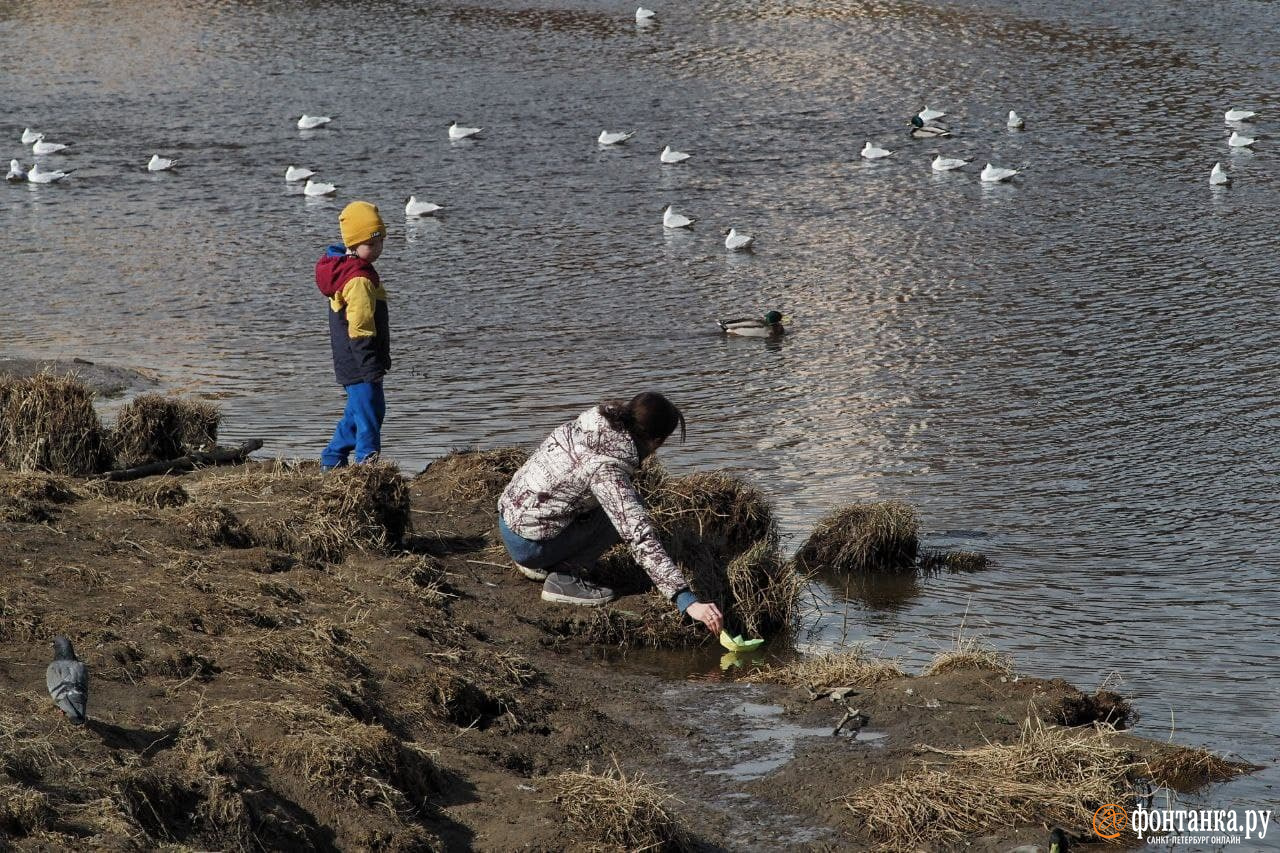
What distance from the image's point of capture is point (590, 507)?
7.83 m

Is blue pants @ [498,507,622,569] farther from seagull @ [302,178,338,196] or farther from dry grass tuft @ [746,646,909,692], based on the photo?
seagull @ [302,178,338,196]

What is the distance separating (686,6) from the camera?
34750 millimetres

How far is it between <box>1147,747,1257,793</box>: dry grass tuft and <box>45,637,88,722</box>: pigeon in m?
4.00

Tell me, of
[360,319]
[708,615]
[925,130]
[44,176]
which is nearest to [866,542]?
[708,615]

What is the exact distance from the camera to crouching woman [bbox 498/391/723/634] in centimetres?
716

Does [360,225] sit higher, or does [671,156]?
[671,156]

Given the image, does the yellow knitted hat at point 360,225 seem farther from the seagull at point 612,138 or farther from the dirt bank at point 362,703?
the seagull at point 612,138

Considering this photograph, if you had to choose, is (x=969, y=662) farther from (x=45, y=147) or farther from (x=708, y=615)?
(x=45, y=147)

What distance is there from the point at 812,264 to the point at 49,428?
414 inches

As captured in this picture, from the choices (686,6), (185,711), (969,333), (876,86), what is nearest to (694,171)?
(876,86)

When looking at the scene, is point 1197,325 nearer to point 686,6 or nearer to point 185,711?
point 185,711

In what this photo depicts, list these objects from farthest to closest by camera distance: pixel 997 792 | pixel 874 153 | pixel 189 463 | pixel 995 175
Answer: pixel 874 153
pixel 995 175
pixel 189 463
pixel 997 792

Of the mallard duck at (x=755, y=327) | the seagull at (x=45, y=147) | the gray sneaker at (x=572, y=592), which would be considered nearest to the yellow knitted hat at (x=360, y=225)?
the gray sneaker at (x=572, y=592)

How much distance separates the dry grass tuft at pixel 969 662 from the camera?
701 centimetres
